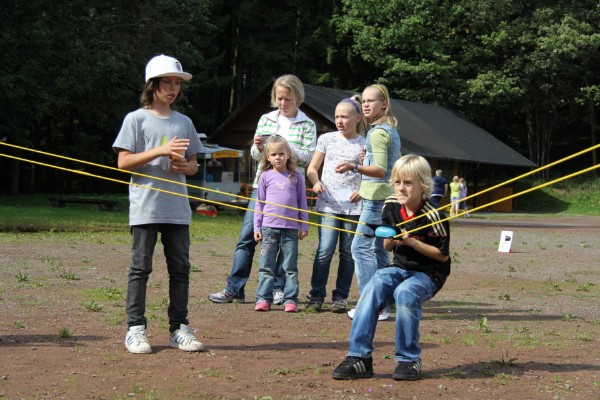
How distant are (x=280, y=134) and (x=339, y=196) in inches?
32.8

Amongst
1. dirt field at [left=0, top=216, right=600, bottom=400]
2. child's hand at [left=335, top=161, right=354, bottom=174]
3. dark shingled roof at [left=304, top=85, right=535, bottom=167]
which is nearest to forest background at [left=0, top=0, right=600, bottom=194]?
dark shingled roof at [left=304, top=85, right=535, bottom=167]

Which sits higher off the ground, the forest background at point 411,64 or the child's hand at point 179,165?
the forest background at point 411,64

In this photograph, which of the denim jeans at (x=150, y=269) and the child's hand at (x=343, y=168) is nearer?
the denim jeans at (x=150, y=269)

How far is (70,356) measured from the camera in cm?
611

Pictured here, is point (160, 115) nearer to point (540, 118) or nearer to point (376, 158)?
point (376, 158)

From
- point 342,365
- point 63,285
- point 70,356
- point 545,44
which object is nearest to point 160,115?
point 70,356

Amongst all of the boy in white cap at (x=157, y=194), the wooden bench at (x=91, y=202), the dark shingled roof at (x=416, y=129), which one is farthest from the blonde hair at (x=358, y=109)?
the dark shingled roof at (x=416, y=129)

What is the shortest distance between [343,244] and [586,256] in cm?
972

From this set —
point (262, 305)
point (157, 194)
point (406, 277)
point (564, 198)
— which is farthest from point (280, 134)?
point (564, 198)

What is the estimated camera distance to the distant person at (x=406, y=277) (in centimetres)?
573

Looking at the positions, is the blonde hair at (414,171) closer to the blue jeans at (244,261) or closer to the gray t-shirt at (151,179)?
the gray t-shirt at (151,179)

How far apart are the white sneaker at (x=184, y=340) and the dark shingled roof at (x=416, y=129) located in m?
35.8

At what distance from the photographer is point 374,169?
7875 millimetres

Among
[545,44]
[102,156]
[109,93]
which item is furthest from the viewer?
[545,44]
